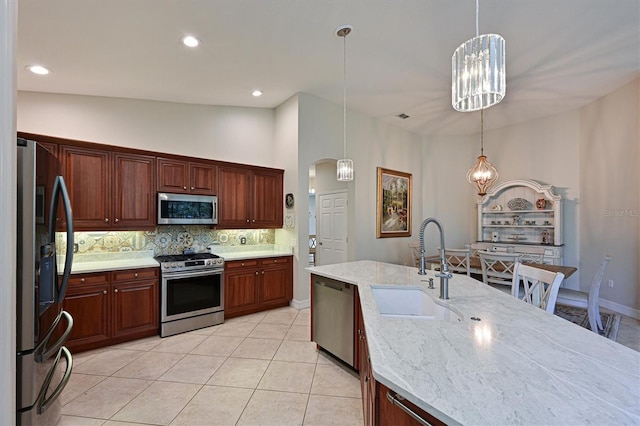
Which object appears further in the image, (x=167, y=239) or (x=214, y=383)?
(x=167, y=239)

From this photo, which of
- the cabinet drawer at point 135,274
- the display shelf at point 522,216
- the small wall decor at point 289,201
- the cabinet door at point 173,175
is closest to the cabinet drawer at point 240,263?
the cabinet drawer at point 135,274

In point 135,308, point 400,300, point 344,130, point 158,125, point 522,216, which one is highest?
point 344,130

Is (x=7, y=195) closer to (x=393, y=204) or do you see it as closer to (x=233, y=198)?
(x=233, y=198)

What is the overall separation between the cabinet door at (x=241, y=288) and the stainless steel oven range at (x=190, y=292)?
110 mm

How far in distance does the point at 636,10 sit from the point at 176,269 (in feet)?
17.5

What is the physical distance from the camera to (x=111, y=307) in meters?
3.12

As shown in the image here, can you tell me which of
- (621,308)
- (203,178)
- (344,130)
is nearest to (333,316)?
(203,178)

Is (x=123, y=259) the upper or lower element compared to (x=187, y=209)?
lower

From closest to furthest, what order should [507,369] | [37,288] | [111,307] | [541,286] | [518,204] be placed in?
1. [507,369]
2. [37,288]
3. [541,286]
4. [111,307]
5. [518,204]

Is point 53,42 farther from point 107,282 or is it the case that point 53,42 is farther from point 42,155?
point 107,282

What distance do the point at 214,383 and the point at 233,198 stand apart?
2520 millimetres

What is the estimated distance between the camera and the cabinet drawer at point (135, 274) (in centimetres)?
315

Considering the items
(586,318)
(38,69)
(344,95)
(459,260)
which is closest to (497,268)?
(459,260)

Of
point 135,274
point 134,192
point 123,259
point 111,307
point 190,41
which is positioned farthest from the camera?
point 123,259
